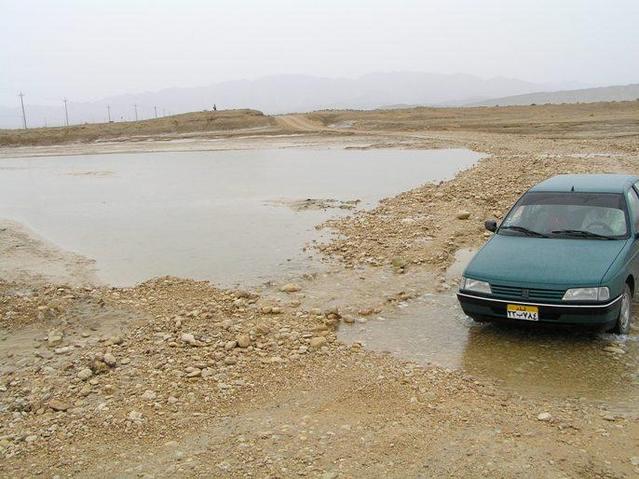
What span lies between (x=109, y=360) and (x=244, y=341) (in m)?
1.45

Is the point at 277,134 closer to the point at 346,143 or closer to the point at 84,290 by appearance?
the point at 346,143

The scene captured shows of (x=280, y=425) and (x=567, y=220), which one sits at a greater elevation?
(x=567, y=220)

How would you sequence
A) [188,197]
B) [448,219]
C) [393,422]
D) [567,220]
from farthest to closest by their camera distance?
[188,197], [448,219], [567,220], [393,422]

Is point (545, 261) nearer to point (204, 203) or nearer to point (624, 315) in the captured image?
point (624, 315)

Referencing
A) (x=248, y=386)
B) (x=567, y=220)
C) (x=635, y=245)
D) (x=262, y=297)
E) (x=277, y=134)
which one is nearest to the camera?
(x=248, y=386)

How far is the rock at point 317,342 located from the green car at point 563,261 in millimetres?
1633

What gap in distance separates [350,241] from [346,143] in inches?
1251

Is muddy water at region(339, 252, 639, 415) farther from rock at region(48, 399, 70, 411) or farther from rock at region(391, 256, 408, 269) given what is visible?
rock at region(48, 399, 70, 411)

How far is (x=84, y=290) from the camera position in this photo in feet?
31.0

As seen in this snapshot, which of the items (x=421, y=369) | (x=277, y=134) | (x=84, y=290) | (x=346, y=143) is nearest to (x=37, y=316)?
(x=84, y=290)

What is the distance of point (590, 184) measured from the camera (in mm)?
8047

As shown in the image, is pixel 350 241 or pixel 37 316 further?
pixel 350 241

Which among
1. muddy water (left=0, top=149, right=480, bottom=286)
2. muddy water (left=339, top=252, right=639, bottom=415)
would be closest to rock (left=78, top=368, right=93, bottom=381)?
muddy water (left=339, top=252, right=639, bottom=415)

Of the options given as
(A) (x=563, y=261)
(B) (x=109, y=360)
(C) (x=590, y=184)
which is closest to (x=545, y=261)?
(A) (x=563, y=261)
